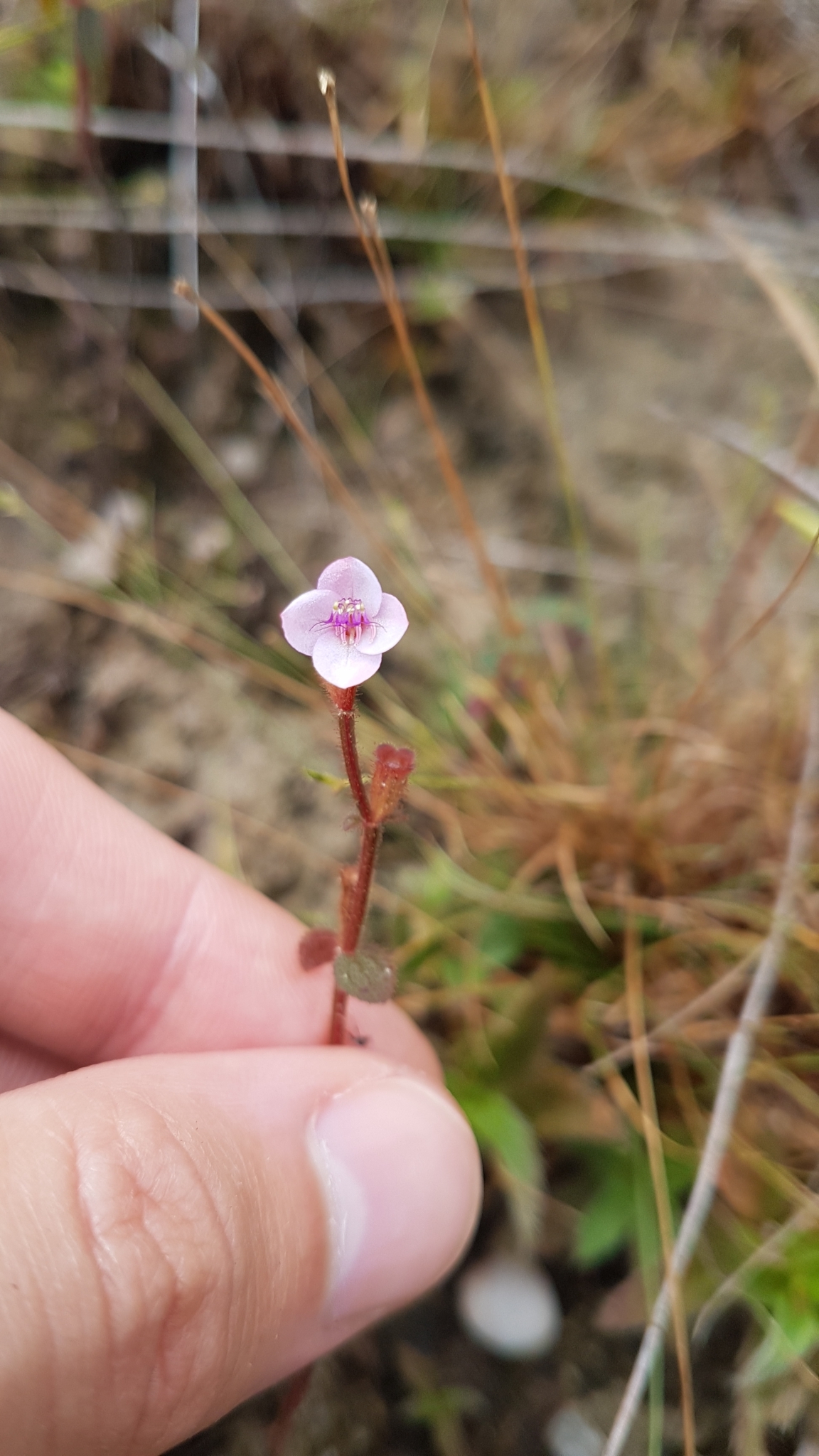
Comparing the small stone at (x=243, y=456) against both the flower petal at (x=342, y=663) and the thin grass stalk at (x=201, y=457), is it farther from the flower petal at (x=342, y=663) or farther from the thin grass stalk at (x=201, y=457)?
the flower petal at (x=342, y=663)

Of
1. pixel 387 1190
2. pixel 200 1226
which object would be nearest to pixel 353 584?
pixel 200 1226

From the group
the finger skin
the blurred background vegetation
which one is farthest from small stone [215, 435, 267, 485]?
the finger skin

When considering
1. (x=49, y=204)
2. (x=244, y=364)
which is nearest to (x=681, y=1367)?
(x=244, y=364)

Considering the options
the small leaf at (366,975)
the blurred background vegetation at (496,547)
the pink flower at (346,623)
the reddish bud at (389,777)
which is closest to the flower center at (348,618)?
the pink flower at (346,623)

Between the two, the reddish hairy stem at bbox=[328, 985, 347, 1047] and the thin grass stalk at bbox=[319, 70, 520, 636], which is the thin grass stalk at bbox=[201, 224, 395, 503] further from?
the reddish hairy stem at bbox=[328, 985, 347, 1047]

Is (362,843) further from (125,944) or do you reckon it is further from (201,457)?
(201,457)

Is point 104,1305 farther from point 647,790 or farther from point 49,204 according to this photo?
point 49,204
